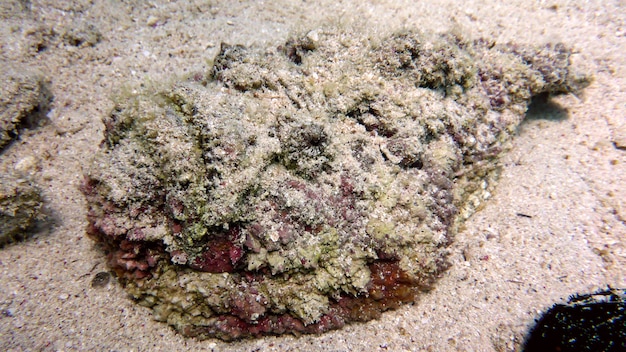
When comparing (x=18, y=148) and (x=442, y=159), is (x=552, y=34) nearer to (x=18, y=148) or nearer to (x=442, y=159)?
(x=442, y=159)

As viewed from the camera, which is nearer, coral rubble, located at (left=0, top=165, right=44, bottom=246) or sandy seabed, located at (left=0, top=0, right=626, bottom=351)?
sandy seabed, located at (left=0, top=0, right=626, bottom=351)

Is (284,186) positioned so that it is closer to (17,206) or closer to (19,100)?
(17,206)

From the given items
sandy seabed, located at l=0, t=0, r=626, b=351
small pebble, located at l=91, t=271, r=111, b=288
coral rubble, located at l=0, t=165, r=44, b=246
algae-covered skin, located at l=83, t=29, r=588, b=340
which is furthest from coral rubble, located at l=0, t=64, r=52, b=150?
small pebble, located at l=91, t=271, r=111, b=288

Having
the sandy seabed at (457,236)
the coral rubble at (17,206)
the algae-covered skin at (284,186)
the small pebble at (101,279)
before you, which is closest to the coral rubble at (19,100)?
the sandy seabed at (457,236)

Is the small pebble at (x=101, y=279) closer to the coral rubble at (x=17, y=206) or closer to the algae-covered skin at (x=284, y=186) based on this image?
the algae-covered skin at (x=284, y=186)

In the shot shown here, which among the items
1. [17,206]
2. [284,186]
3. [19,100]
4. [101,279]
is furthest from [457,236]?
[19,100]

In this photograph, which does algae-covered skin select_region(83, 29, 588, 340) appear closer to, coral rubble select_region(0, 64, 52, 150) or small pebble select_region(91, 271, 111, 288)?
small pebble select_region(91, 271, 111, 288)
